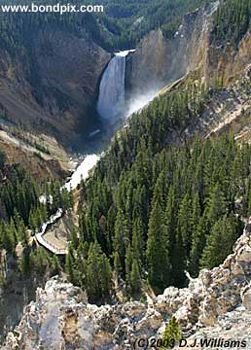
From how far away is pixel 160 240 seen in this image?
185 ft

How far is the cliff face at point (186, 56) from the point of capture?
11154 cm

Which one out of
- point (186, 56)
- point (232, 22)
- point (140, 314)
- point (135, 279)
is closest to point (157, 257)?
point (135, 279)

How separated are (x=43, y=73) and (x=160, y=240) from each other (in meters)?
115

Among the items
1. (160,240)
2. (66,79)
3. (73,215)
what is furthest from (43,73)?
(160,240)

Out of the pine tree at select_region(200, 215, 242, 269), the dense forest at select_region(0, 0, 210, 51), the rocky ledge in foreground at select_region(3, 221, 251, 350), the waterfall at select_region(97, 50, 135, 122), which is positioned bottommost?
the rocky ledge in foreground at select_region(3, 221, 251, 350)

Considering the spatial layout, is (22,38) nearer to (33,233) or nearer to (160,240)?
(33,233)

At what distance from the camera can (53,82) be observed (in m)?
162

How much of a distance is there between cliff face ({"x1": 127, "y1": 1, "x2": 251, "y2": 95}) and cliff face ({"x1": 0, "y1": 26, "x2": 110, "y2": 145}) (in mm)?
13931

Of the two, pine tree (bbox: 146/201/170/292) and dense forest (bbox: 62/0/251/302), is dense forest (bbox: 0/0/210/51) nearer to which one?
dense forest (bbox: 62/0/251/302)

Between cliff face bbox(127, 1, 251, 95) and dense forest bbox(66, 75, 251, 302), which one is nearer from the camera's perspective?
dense forest bbox(66, 75, 251, 302)

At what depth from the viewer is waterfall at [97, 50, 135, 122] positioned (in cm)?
16075

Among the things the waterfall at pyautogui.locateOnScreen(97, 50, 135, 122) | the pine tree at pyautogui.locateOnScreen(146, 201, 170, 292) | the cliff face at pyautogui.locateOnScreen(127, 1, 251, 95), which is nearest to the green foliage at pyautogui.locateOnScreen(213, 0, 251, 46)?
the cliff face at pyautogui.locateOnScreen(127, 1, 251, 95)

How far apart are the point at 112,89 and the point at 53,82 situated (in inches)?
680

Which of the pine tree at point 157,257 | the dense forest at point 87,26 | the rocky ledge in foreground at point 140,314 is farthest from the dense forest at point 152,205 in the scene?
the dense forest at point 87,26
